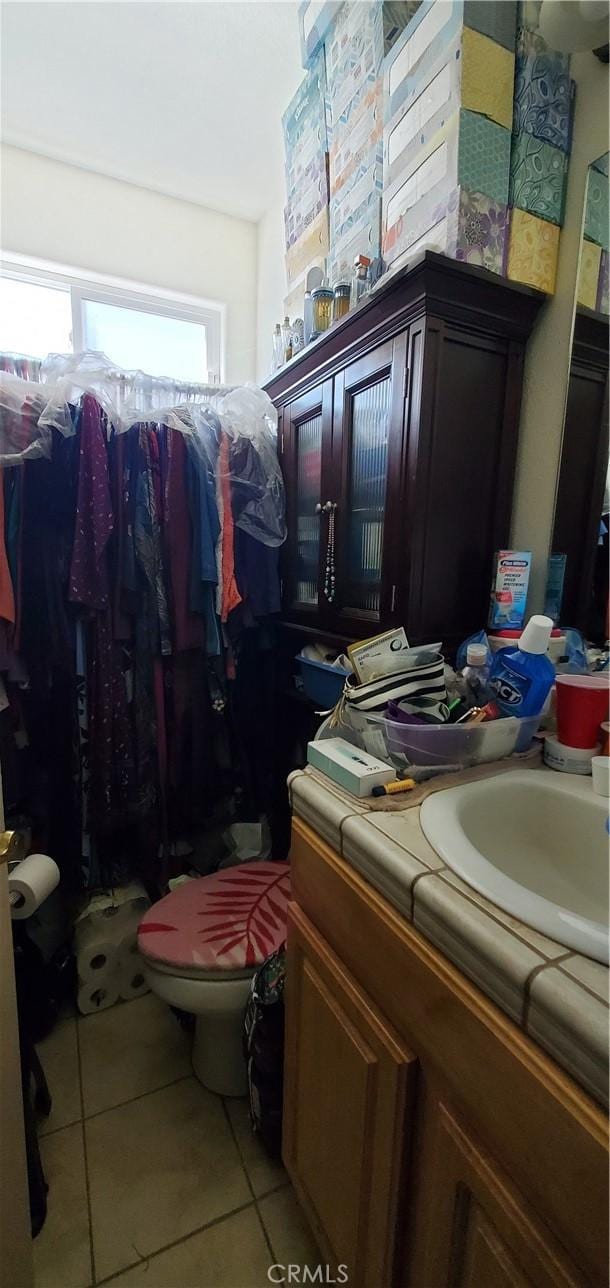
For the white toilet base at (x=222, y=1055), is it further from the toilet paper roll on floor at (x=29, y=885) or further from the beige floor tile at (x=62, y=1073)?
the toilet paper roll on floor at (x=29, y=885)

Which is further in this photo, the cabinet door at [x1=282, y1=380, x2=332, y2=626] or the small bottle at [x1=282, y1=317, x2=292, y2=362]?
the small bottle at [x1=282, y1=317, x2=292, y2=362]

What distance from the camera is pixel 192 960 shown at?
1010mm

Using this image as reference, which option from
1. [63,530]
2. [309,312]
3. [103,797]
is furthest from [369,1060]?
[309,312]

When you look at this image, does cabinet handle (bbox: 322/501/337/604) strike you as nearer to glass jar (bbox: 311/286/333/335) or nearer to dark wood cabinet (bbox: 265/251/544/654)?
dark wood cabinet (bbox: 265/251/544/654)

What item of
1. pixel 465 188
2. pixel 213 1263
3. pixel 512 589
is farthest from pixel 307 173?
pixel 213 1263

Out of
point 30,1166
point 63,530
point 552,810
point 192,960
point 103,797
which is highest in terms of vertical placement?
point 63,530

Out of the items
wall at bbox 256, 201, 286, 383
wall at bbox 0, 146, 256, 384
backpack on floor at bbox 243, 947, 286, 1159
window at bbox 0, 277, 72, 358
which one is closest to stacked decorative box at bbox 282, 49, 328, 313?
wall at bbox 256, 201, 286, 383

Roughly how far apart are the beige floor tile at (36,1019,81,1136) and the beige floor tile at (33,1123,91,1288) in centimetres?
3

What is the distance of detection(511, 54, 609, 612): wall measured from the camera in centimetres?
94

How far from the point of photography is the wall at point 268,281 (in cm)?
190

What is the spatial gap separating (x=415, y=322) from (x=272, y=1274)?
1.77 m

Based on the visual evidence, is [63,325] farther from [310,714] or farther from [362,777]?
[362,777]

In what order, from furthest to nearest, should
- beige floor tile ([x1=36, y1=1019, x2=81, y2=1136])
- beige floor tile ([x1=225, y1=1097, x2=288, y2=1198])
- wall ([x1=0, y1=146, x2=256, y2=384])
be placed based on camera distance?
wall ([x1=0, y1=146, x2=256, y2=384]) < beige floor tile ([x1=36, y1=1019, x2=81, y2=1136]) < beige floor tile ([x1=225, y1=1097, x2=288, y2=1198])

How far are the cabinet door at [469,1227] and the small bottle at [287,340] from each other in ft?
5.50
